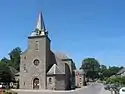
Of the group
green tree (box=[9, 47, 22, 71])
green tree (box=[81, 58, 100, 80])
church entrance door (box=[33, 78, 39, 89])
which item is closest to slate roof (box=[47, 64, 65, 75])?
church entrance door (box=[33, 78, 39, 89])

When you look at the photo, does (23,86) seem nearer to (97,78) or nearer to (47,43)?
(47,43)

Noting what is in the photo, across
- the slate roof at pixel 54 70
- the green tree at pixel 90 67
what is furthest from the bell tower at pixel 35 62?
the green tree at pixel 90 67

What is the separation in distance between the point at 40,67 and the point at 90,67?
112 meters

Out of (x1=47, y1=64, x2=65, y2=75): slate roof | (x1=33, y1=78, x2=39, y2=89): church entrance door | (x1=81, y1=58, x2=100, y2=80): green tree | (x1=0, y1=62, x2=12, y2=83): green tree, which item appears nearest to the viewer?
(x1=47, y1=64, x2=65, y2=75): slate roof

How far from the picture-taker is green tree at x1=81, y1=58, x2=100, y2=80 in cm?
16657

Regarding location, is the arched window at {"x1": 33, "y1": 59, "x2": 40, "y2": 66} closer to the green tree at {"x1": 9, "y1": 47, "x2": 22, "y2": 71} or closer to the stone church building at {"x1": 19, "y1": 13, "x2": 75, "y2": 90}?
the stone church building at {"x1": 19, "y1": 13, "x2": 75, "y2": 90}

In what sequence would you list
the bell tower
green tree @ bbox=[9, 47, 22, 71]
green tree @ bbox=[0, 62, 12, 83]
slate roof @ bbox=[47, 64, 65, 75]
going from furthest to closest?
green tree @ bbox=[9, 47, 22, 71] < green tree @ bbox=[0, 62, 12, 83] < the bell tower < slate roof @ bbox=[47, 64, 65, 75]

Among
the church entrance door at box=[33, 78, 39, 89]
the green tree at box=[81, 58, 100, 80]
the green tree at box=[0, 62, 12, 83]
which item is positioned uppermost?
the green tree at box=[81, 58, 100, 80]

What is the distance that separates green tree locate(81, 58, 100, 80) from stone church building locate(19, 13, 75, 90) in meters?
108

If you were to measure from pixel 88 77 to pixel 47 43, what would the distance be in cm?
10623

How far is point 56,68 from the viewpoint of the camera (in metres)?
57.4

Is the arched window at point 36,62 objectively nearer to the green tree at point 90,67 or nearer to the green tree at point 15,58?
the green tree at point 15,58

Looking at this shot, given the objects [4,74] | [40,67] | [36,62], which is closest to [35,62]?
[36,62]

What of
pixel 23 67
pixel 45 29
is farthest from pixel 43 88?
pixel 45 29
